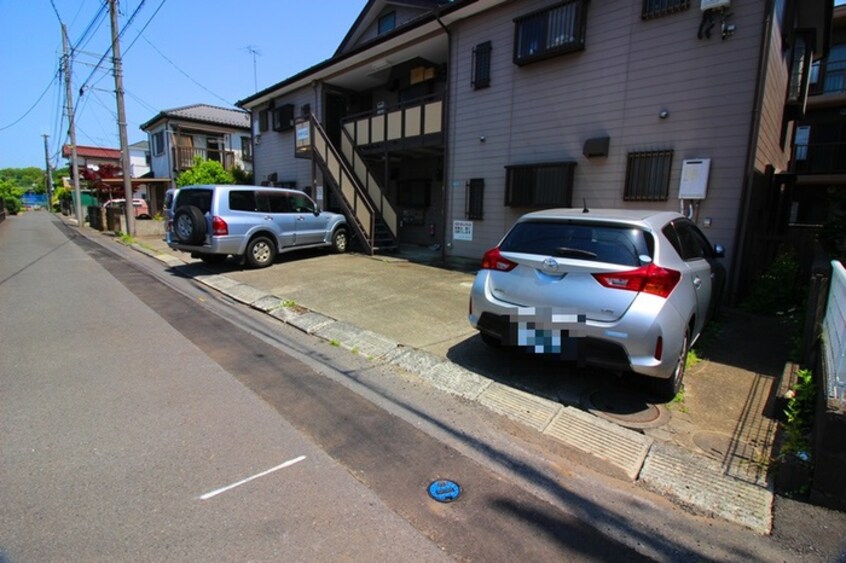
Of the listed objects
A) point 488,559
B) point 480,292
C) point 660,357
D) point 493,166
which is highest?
point 493,166

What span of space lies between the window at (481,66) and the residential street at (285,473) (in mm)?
7768

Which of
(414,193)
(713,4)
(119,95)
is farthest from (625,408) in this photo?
(119,95)

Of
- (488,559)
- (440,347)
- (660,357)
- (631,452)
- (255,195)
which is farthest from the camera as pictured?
(255,195)

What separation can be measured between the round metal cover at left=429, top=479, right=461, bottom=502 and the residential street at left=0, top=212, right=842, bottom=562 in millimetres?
52

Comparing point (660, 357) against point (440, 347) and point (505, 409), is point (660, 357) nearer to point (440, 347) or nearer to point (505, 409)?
point (505, 409)

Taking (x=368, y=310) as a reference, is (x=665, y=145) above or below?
above

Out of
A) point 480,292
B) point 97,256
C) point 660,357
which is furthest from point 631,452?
point 97,256

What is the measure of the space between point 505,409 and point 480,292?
1.11 meters

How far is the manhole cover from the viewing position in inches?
134

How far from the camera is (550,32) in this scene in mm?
8430

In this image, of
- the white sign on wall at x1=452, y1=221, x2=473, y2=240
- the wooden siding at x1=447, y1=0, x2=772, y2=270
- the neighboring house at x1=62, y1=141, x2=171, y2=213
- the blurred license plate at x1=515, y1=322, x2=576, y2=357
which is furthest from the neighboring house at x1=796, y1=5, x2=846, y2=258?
the neighboring house at x1=62, y1=141, x2=171, y2=213

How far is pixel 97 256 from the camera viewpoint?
12484mm

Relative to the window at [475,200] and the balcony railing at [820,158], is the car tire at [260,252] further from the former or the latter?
the balcony railing at [820,158]

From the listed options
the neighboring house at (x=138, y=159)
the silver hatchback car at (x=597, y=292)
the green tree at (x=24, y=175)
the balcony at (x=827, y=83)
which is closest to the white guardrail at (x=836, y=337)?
the silver hatchback car at (x=597, y=292)
